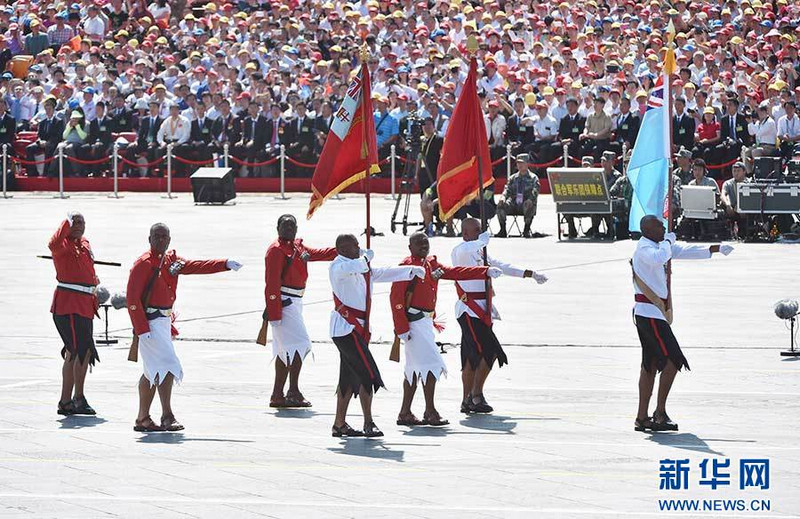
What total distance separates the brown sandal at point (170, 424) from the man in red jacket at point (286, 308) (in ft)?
4.60

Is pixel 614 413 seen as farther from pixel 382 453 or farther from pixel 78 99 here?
pixel 78 99

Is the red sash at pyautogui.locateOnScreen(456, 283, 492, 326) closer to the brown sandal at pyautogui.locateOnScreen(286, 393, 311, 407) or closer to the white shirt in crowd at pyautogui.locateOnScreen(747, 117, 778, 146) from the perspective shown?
the brown sandal at pyautogui.locateOnScreen(286, 393, 311, 407)

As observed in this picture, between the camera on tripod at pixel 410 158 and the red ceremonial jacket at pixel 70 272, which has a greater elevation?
the camera on tripod at pixel 410 158

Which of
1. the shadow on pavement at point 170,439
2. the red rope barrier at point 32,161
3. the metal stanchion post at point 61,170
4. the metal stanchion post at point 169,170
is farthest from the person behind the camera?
the red rope barrier at point 32,161

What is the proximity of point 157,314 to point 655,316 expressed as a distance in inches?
165

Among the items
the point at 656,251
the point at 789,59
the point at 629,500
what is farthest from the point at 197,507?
the point at 789,59

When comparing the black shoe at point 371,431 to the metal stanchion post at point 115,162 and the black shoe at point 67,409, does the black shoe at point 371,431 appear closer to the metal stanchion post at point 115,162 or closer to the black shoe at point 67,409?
the black shoe at point 67,409

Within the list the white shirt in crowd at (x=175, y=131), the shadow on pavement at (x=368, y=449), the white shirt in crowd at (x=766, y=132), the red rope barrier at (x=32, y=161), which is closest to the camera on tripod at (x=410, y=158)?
the white shirt in crowd at (x=766, y=132)

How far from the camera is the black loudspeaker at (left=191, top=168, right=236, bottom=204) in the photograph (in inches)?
1417

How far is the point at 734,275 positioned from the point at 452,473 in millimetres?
13561

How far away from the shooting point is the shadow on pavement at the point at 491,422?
14586 mm

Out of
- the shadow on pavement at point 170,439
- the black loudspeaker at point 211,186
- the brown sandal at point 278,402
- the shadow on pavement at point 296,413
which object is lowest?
the shadow on pavement at point 170,439

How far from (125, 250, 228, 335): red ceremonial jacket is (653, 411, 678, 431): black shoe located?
12.5 ft

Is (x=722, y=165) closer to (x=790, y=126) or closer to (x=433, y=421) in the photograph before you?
(x=790, y=126)
